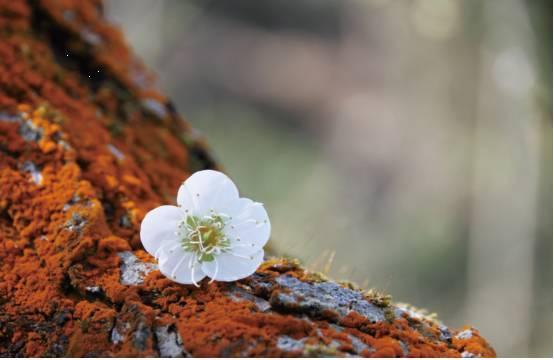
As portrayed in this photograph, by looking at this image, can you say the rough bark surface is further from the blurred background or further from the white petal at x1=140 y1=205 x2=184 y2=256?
the blurred background

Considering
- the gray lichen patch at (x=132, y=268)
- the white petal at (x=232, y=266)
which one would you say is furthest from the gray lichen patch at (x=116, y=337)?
the white petal at (x=232, y=266)

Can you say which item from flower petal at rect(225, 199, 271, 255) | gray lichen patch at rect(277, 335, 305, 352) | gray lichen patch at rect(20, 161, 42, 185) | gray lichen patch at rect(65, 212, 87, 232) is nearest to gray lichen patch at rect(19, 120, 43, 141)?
gray lichen patch at rect(20, 161, 42, 185)

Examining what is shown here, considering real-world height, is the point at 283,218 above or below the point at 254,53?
below

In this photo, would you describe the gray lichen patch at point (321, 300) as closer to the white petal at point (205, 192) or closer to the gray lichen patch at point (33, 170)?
the white petal at point (205, 192)

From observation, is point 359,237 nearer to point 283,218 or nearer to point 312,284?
point 283,218

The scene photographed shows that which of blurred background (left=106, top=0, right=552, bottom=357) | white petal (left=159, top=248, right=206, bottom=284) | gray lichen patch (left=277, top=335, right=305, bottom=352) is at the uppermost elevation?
blurred background (left=106, top=0, right=552, bottom=357)

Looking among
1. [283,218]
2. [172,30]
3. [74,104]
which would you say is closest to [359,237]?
[283,218]

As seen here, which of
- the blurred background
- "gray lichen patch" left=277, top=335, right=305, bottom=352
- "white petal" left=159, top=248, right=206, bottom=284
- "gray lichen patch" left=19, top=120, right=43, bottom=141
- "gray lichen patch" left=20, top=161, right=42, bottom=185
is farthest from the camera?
the blurred background
